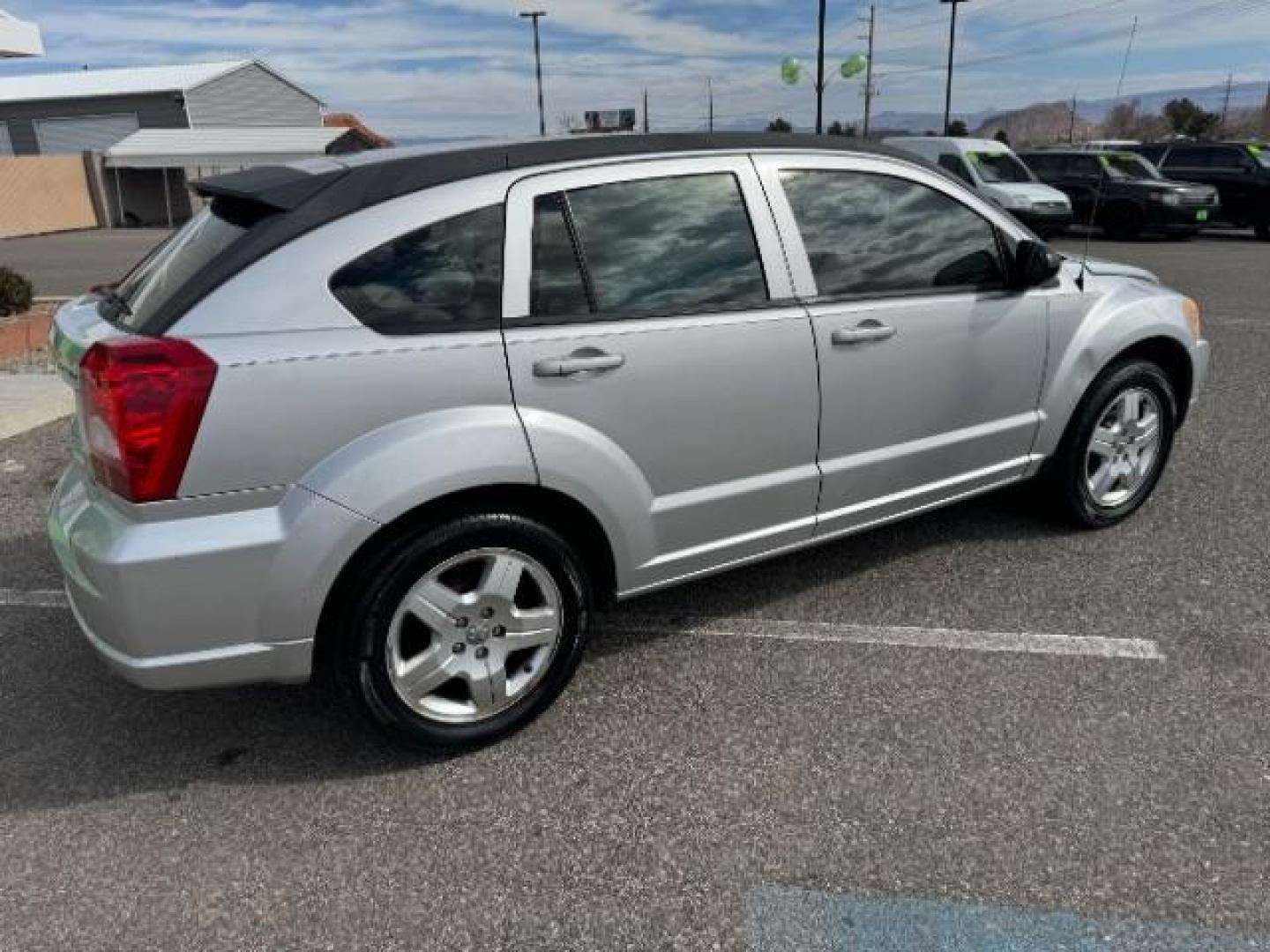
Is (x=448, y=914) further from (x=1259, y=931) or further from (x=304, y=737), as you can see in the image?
(x=1259, y=931)

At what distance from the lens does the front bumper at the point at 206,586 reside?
2410 millimetres

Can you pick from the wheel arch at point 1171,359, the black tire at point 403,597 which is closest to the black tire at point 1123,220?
the wheel arch at point 1171,359

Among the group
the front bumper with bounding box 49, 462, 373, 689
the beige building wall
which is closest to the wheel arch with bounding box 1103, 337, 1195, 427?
the front bumper with bounding box 49, 462, 373, 689

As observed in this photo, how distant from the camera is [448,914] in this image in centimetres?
230

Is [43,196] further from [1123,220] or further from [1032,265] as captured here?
[1032,265]

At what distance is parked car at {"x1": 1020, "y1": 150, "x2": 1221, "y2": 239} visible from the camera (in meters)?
17.9

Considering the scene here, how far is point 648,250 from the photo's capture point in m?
2.98

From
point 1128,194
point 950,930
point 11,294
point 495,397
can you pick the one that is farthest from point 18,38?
point 1128,194

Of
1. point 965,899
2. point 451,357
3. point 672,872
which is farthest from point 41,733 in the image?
point 965,899

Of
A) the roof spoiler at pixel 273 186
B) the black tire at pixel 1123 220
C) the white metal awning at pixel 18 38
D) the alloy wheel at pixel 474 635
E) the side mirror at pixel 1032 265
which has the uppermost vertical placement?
the white metal awning at pixel 18 38

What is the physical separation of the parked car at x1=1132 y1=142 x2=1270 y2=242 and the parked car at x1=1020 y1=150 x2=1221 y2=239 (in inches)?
28.8

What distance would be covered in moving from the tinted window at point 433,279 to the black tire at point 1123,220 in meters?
18.8

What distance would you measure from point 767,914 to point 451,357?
159cm

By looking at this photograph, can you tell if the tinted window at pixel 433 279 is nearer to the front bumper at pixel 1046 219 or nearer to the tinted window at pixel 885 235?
the tinted window at pixel 885 235
